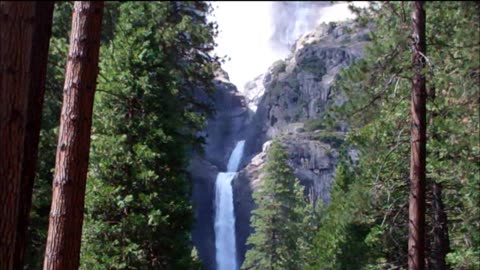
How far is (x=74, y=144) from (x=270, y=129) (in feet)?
32.6

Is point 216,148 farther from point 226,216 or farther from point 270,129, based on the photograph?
point 226,216

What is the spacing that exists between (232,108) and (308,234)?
401cm

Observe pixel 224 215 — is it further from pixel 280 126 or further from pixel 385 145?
pixel 385 145

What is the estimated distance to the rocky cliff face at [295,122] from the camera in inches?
547

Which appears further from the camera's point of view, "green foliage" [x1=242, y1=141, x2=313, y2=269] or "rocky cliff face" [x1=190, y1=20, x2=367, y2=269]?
"rocky cliff face" [x1=190, y1=20, x2=367, y2=269]

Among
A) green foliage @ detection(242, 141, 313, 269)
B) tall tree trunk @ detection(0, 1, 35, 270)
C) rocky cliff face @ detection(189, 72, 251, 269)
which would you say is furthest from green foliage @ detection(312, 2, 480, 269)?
rocky cliff face @ detection(189, 72, 251, 269)

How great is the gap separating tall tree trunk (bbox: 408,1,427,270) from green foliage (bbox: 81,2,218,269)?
3442 mm

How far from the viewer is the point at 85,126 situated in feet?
15.3

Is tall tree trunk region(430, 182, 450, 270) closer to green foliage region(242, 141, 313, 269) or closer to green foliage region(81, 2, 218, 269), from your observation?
green foliage region(242, 141, 313, 269)

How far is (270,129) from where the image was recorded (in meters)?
14.3

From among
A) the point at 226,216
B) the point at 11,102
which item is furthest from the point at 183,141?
the point at 11,102

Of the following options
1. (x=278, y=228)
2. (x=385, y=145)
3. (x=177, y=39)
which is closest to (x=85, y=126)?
(x=385, y=145)

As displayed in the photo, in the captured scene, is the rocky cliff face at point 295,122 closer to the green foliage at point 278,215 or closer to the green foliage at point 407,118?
the green foliage at point 278,215

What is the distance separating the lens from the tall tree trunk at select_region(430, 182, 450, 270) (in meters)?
8.86
